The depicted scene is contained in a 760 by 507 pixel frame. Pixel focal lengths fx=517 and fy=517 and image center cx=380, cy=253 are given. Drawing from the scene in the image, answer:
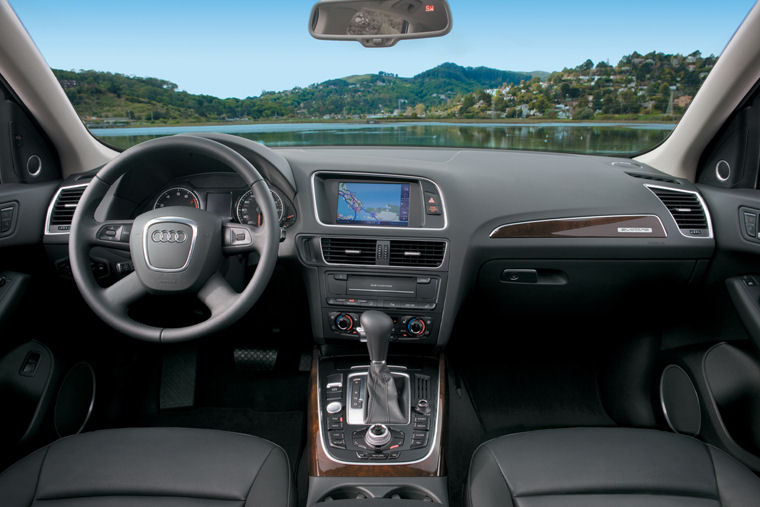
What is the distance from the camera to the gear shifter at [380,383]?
206 cm

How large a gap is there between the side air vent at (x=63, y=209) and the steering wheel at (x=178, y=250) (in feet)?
2.34

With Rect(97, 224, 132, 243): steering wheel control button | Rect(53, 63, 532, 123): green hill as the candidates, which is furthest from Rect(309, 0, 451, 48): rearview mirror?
Rect(97, 224, 132, 243): steering wheel control button

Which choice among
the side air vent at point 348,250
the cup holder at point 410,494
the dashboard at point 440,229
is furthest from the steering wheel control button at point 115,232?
the cup holder at point 410,494

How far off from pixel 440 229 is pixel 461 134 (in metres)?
0.80

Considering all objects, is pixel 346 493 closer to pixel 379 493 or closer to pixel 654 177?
pixel 379 493

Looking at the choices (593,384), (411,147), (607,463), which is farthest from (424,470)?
(411,147)

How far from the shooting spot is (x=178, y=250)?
1690 millimetres

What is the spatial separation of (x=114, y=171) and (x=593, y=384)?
2675mm

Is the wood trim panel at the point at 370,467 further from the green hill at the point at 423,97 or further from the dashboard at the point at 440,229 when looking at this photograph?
the green hill at the point at 423,97

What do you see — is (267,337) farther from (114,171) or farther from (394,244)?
(114,171)

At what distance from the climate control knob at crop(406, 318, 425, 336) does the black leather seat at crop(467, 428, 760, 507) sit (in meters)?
0.70

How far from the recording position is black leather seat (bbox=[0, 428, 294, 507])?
58.4 inches

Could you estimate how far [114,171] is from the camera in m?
1.72

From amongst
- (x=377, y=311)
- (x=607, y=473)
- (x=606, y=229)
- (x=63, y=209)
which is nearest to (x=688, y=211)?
(x=606, y=229)
